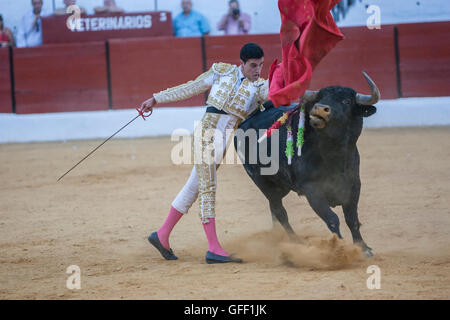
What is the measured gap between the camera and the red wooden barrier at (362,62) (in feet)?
30.7

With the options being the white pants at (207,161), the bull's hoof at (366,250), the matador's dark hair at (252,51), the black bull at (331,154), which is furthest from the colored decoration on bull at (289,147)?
the bull's hoof at (366,250)

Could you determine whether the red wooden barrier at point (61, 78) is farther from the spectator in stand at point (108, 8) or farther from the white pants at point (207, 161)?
the white pants at point (207, 161)

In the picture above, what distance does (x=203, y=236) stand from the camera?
165 inches

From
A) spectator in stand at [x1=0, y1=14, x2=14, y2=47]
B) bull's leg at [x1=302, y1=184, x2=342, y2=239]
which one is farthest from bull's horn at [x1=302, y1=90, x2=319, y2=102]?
spectator in stand at [x1=0, y1=14, x2=14, y2=47]

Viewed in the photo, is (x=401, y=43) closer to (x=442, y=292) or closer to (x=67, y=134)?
(x=67, y=134)

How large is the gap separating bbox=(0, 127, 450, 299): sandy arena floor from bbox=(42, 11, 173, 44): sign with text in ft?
8.59

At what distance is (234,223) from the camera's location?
14.6 feet

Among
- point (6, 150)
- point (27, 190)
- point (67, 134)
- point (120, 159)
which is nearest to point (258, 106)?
point (27, 190)

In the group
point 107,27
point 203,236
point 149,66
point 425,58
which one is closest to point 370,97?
point 203,236

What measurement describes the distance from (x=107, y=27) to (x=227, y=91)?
641 centimetres

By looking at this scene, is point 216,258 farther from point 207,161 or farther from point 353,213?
point 353,213

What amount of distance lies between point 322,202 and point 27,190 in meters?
3.42
